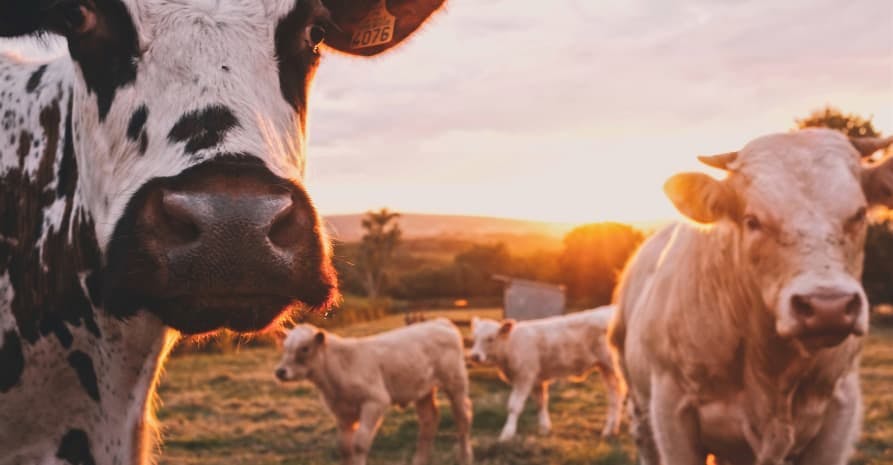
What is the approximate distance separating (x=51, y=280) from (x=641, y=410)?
4.02 meters

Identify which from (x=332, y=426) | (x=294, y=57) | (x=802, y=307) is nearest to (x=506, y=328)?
(x=332, y=426)

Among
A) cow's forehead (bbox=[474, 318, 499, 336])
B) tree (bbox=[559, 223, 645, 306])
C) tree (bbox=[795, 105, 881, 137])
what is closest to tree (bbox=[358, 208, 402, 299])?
tree (bbox=[559, 223, 645, 306])

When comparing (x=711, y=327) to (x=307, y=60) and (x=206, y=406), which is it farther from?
(x=206, y=406)

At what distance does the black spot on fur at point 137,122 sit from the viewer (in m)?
2.20

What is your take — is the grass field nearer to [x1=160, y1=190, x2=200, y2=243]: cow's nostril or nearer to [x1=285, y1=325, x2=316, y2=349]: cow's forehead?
[x1=285, y1=325, x2=316, y2=349]: cow's forehead

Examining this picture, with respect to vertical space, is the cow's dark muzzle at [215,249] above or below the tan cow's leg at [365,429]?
above

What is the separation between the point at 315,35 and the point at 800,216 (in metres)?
2.19

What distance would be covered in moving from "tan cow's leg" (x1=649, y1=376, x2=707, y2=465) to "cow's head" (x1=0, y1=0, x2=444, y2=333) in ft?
8.09

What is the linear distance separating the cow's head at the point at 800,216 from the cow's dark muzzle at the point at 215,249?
2.24 m

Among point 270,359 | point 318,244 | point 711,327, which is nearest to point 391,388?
point 711,327

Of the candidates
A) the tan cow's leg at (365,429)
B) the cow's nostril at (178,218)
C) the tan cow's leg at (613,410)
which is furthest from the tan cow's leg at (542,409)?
the cow's nostril at (178,218)

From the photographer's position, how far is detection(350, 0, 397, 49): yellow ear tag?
3148mm

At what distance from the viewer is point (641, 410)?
553 centimetres

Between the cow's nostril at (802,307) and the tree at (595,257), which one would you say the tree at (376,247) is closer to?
the tree at (595,257)
